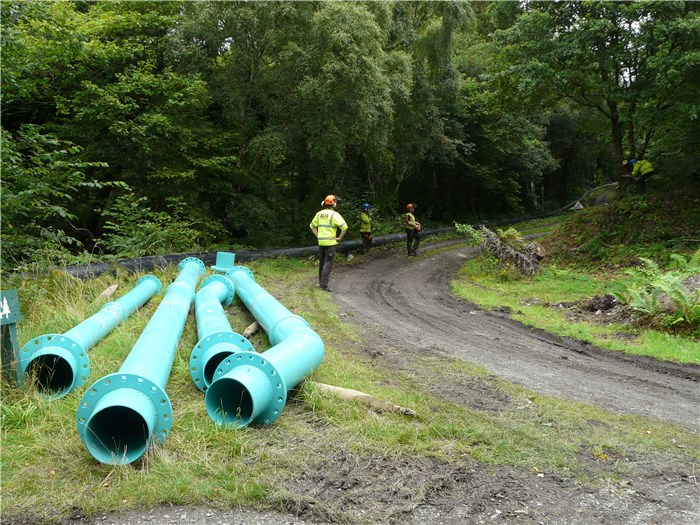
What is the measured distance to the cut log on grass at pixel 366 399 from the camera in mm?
4344

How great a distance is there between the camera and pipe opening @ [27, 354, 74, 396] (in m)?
4.43

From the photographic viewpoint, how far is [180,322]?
562cm

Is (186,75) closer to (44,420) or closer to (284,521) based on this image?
(44,420)

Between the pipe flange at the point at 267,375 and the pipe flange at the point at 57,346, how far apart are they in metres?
1.49

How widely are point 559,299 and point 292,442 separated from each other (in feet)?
26.5

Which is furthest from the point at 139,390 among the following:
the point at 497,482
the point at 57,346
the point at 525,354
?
the point at 525,354

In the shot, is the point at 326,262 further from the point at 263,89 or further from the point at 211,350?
the point at 263,89

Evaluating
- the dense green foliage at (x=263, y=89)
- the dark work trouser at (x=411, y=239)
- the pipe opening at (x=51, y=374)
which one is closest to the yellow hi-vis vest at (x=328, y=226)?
the dense green foliage at (x=263, y=89)

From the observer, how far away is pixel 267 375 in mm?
3939

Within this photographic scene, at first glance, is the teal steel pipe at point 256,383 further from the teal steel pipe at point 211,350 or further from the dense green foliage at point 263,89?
the dense green foliage at point 263,89

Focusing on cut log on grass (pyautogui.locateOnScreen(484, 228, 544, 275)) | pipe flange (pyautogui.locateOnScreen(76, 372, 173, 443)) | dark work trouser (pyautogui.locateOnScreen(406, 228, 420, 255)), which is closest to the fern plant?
cut log on grass (pyautogui.locateOnScreen(484, 228, 544, 275))

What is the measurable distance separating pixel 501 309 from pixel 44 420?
764cm

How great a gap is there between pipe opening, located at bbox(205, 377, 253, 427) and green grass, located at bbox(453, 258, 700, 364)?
17.7ft

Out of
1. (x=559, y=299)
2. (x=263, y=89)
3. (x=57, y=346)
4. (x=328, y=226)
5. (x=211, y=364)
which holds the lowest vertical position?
(x=559, y=299)
